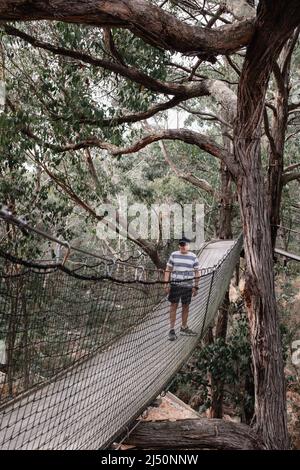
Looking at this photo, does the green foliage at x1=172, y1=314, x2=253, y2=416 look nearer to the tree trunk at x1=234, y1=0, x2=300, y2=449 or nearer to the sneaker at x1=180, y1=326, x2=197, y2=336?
the sneaker at x1=180, y1=326, x2=197, y2=336

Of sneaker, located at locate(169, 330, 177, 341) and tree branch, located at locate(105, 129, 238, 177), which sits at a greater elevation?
tree branch, located at locate(105, 129, 238, 177)

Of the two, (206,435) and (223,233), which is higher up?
(223,233)

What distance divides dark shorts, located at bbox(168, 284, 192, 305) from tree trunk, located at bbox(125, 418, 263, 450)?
756 millimetres

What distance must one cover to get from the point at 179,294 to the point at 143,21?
1792 mm

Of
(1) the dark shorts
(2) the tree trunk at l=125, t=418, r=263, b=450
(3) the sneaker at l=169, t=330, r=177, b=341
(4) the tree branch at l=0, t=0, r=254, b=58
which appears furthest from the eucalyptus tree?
(3) the sneaker at l=169, t=330, r=177, b=341

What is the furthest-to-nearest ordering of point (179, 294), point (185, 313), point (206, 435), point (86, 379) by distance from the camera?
point (185, 313) → point (179, 294) → point (206, 435) → point (86, 379)

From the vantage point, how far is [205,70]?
6.11 m

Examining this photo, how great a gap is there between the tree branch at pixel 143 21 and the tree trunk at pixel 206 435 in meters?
2.01

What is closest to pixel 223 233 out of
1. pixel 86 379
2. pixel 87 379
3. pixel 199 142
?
pixel 199 142

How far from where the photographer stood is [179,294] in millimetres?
2988

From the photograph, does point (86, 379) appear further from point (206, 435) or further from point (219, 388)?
point (219, 388)

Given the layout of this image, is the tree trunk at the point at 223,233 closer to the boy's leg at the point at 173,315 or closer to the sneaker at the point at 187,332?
the sneaker at the point at 187,332

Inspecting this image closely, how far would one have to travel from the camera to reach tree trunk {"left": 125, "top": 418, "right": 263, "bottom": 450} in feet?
8.69

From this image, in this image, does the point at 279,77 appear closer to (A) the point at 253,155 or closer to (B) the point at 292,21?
(A) the point at 253,155
